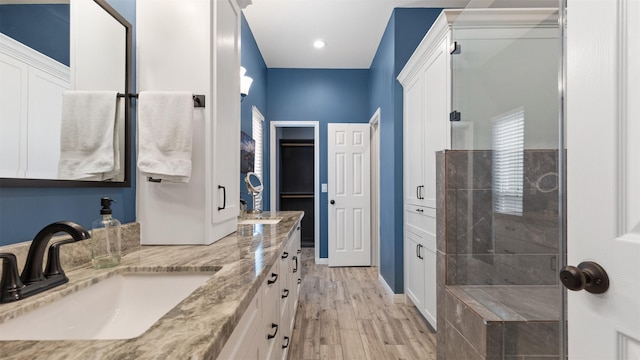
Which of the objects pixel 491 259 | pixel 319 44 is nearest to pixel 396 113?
pixel 319 44

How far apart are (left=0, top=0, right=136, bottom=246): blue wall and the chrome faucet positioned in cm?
11

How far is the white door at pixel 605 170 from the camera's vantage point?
624 mm

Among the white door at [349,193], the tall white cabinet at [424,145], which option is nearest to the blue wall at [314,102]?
the white door at [349,193]

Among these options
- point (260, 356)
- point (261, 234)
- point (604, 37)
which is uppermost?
point (604, 37)

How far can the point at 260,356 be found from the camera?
104 cm

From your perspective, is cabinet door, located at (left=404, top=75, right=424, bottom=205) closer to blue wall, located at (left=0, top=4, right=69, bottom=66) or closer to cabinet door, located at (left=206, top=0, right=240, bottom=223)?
cabinet door, located at (left=206, top=0, right=240, bottom=223)

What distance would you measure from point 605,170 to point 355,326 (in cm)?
227

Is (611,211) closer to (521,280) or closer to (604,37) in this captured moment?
(604,37)

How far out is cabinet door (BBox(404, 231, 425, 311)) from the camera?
8.47 ft


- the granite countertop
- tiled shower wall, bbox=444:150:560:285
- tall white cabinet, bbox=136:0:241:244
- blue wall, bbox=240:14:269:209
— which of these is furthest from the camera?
blue wall, bbox=240:14:269:209

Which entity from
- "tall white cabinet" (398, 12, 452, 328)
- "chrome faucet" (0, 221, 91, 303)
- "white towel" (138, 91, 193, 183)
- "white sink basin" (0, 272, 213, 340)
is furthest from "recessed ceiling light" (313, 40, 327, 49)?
"chrome faucet" (0, 221, 91, 303)

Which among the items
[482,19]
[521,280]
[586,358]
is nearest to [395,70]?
[482,19]

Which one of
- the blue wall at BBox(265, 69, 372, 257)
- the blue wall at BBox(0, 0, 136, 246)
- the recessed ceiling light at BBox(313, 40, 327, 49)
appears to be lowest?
the blue wall at BBox(0, 0, 136, 246)

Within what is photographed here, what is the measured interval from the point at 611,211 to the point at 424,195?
1.88 meters
